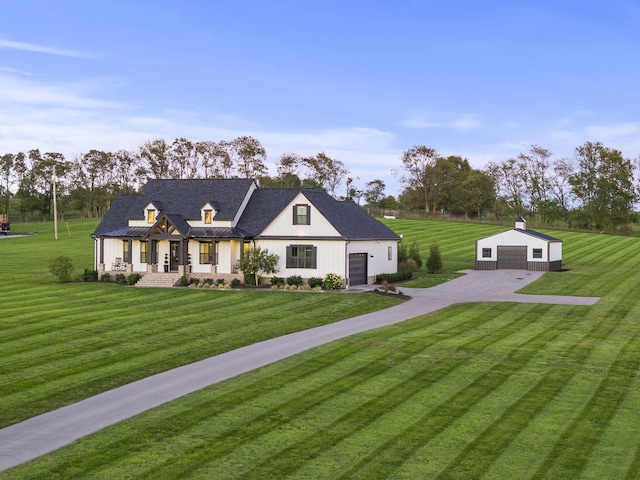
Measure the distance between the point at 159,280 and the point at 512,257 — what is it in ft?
95.4

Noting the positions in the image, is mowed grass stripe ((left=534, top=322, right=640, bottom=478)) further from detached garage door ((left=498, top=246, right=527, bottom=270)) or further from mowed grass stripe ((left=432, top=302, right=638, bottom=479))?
detached garage door ((left=498, top=246, right=527, bottom=270))

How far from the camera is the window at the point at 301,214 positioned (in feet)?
153

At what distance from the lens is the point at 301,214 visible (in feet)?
153

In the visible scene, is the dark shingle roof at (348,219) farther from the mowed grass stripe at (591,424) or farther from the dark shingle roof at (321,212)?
the mowed grass stripe at (591,424)

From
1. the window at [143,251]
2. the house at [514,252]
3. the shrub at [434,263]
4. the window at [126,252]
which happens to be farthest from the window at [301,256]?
the house at [514,252]

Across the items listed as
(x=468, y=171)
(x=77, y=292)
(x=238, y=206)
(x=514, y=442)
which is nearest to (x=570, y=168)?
(x=468, y=171)

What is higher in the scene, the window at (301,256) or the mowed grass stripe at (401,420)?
the window at (301,256)

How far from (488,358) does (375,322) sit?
8.53 metres

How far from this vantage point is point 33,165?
5182 inches

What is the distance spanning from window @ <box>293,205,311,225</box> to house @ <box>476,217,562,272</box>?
62.6 ft

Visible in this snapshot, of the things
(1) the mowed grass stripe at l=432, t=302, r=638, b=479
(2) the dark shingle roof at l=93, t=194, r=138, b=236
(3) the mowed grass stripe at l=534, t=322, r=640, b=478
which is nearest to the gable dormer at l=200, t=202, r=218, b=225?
(2) the dark shingle roof at l=93, t=194, r=138, b=236

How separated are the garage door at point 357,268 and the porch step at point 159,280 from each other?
11331 mm

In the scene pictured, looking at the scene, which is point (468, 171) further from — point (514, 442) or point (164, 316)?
point (514, 442)

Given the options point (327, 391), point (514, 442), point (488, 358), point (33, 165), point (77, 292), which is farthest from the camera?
point (33, 165)
